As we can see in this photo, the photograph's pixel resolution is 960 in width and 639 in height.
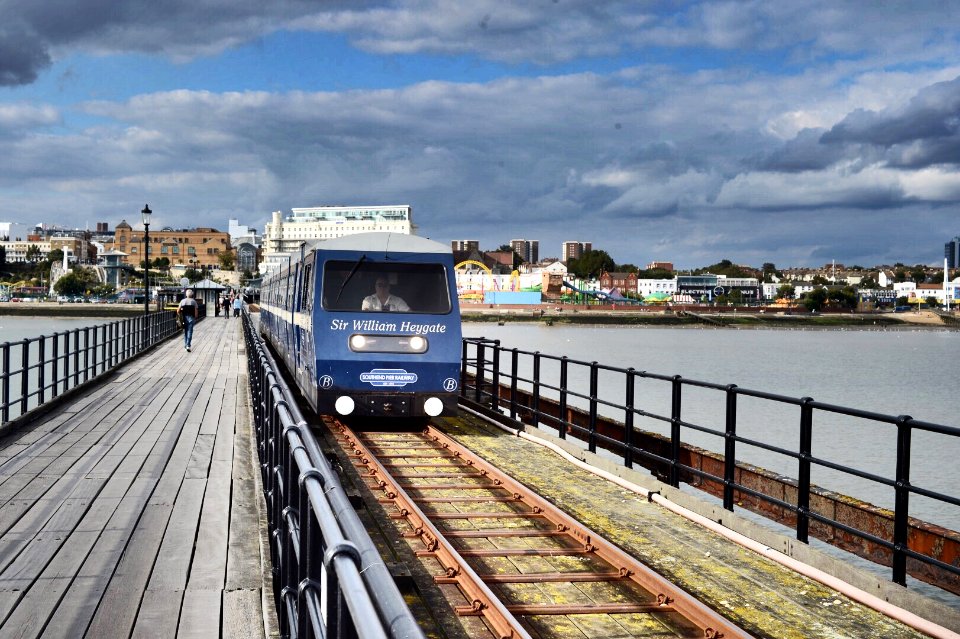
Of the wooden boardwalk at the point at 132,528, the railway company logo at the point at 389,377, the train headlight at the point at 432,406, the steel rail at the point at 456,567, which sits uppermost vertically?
the railway company logo at the point at 389,377

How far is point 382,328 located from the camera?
1349 cm

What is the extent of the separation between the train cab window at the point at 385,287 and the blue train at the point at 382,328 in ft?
0.05

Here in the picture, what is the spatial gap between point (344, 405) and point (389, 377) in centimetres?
75

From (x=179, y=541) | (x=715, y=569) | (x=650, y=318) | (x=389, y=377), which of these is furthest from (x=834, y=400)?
(x=650, y=318)

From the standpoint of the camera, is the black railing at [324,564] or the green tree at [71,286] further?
the green tree at [71,286]

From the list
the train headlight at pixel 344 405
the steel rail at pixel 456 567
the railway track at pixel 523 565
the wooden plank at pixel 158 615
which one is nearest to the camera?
the wooden plank at pixel 158 615

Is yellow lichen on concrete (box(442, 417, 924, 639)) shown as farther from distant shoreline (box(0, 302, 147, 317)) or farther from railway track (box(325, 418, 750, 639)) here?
distant shoreline (box(0, 302, 147, 317))

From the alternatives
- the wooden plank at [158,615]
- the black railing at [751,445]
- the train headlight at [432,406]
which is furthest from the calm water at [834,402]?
the train headlight at [432,406]

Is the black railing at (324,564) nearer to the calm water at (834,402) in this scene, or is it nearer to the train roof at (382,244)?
the calm water at (834,402)

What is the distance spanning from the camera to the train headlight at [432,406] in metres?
13.4

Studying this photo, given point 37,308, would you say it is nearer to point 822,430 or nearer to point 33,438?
point 822,430

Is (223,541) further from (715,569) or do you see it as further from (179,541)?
(715,569)

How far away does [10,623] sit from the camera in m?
5.13

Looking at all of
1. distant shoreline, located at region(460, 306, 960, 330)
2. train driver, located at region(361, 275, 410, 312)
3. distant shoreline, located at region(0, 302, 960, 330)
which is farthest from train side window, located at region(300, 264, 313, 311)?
distant shoreline, located at region(460, 306, 960, 330)
